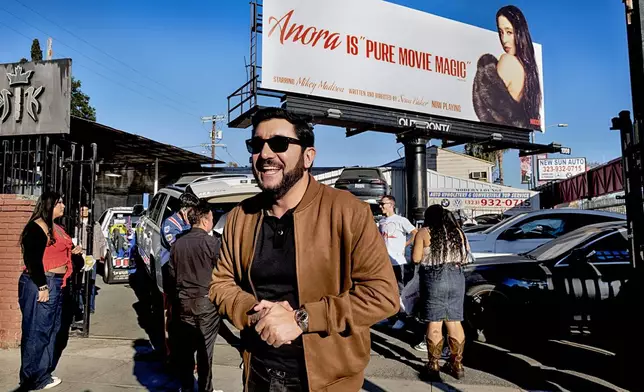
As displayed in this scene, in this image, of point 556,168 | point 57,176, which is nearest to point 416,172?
point 57,176

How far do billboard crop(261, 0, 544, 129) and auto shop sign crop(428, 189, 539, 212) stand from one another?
3.53m

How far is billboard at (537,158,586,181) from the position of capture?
36.1 metres

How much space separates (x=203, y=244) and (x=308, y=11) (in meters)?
14.4

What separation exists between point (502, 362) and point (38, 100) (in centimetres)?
712

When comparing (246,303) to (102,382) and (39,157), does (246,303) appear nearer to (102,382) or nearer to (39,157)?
(102,382)

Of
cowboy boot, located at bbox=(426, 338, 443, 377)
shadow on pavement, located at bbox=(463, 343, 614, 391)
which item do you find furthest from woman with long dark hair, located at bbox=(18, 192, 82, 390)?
shadow on pavement, located at bbox=(463, 343, 614, 391)

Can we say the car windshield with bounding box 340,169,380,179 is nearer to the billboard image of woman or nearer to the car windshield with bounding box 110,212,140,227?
→ the car windshield with bounding box 110,212,140,227

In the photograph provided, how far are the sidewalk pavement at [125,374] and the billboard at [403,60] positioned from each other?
37.2ft

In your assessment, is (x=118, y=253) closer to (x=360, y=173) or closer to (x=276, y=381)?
(x=360, y=173)

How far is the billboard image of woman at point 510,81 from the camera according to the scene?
22062 millimetres

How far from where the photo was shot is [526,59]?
2373cm

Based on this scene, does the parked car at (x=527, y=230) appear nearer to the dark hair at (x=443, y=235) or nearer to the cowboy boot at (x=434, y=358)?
the dark hair at (x=443, y=235)

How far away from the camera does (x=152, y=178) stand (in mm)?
23328

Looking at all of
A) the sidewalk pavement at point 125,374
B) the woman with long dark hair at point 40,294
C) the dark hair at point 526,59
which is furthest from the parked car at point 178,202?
the dark hair at point 526,59
